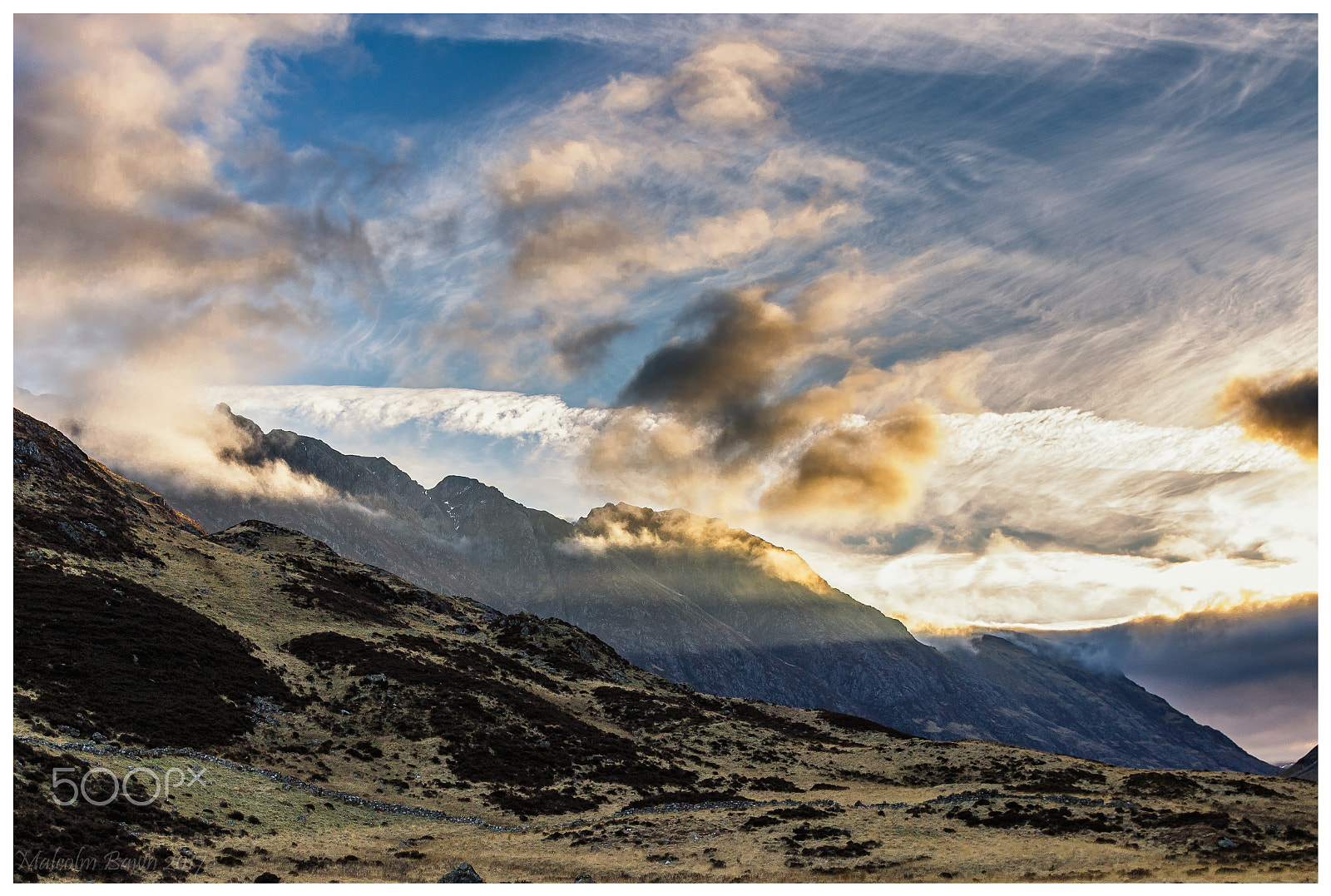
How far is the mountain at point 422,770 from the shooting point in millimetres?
39375

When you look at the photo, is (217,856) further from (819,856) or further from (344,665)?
(344,665)

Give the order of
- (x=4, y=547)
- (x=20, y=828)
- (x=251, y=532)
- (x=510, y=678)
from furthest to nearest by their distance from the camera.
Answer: (x=251, y=532) → (x=510, y=678) → (x=4, y=547) → (x=20, y=828)

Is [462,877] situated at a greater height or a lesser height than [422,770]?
greater

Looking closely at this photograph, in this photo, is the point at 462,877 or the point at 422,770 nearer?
the point at 462,877

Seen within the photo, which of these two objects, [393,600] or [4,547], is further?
[393,600]

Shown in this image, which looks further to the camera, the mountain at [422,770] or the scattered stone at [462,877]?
the mountain at [422,770]

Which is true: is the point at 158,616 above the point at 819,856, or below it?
above

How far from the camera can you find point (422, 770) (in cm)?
7044

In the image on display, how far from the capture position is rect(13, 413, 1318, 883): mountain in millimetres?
39375

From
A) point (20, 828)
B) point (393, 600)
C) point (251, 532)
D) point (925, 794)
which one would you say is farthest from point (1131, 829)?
point (251, 532)

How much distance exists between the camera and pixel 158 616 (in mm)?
86938

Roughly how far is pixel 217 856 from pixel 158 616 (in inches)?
2442

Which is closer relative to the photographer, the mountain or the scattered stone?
the scattered stone

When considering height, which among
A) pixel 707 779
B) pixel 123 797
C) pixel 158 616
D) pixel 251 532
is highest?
pixel 251 532
